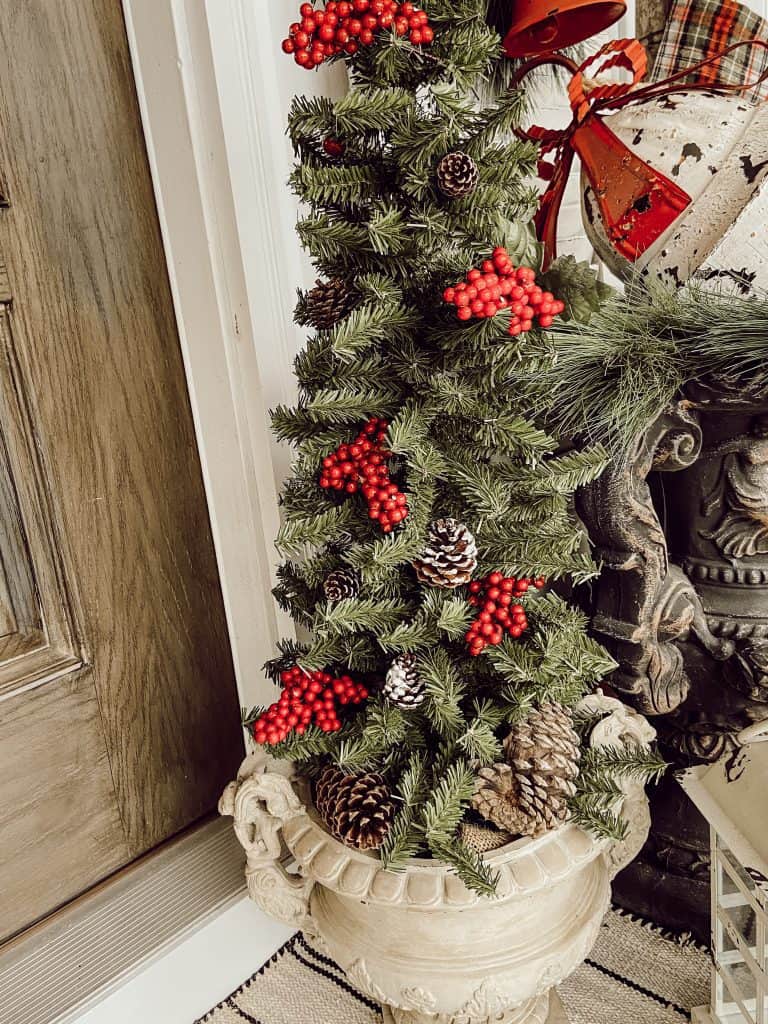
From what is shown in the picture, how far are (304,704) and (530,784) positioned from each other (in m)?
0.24

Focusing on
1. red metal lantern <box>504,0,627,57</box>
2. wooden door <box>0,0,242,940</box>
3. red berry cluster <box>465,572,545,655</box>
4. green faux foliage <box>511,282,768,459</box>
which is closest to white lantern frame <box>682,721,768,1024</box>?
red berry cluster <box>465,572,545,655</box>

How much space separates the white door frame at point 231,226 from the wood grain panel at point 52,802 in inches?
10.3

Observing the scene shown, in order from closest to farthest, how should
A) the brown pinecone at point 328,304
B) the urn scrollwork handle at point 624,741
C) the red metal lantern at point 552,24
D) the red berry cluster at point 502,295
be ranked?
1. the red berry cluster at point 502,295
2. the brown pinecone at point 328,304
3. the urn scrollwork handle at point 624,741
4. the red metal lantern at point 552,24

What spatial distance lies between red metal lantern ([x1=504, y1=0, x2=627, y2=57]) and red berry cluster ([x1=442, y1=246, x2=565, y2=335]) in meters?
0.56

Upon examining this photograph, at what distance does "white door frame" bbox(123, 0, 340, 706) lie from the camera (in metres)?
0.88

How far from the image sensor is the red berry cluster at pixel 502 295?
2.08 feet

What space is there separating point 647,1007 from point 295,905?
1.47 ft

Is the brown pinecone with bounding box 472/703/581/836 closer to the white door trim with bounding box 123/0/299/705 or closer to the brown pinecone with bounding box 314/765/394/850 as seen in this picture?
the brown pinecone with bounding box 314/765/394/850

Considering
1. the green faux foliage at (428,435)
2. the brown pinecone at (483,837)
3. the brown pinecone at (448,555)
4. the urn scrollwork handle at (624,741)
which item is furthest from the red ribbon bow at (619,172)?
the brown pinecone at (483,837)

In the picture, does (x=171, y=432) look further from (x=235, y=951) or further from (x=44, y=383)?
(x=235, y=951)

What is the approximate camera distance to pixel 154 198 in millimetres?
966

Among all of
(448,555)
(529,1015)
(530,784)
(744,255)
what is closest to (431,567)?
(448,555)

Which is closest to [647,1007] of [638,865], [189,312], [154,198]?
[638,865]

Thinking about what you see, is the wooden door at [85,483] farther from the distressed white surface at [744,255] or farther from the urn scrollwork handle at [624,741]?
the distressed white surface at [744,255]
